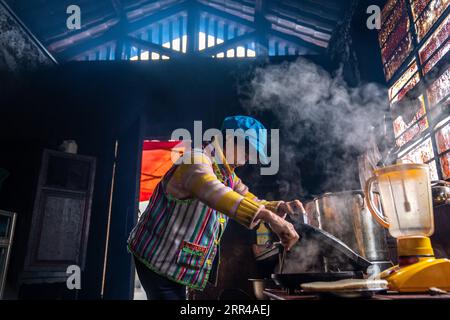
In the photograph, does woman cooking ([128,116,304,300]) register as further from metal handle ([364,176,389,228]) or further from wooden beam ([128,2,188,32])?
wooden beam ([128,2,188,32])

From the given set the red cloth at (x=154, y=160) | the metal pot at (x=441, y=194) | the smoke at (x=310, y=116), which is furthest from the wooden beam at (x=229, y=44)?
the metal pot at (x=441, y=194)

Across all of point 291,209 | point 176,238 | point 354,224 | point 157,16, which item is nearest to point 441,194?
point 354,224

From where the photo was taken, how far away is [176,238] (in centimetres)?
175

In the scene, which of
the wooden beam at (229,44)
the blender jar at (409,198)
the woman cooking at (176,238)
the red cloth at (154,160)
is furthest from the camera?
the red cloth at (154,160)

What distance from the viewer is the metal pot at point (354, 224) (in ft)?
7.32

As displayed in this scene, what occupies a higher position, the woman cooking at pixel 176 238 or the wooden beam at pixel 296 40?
the wooden beam at pixel 296 40

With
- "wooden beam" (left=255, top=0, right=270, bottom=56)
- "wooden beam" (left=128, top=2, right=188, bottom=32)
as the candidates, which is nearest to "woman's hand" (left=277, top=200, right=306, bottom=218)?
"wooden beam" (left=255, top=0, right=270, bottom=56)

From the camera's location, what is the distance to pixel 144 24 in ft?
21.5

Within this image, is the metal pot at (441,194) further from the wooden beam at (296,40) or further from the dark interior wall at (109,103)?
the wooden beam at (296,40)

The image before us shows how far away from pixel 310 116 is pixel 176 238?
4494 millimetres

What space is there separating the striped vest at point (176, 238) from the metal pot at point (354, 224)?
1047mm
